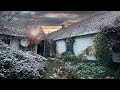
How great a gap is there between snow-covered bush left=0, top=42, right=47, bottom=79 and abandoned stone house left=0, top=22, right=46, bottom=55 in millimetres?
134

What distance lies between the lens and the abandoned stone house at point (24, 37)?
669 cm

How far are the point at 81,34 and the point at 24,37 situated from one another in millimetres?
1321

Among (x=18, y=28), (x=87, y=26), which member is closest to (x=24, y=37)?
(x=18, y=28)

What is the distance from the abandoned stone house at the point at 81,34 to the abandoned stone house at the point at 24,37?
282 mm

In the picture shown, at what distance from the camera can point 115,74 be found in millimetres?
6664

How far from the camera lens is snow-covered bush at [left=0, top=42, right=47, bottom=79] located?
6.56 metres

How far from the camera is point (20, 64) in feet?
21.9

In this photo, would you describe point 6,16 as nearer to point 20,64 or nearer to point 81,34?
point 20,64

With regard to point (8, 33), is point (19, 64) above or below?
below

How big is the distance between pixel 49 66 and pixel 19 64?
26.4 inches
